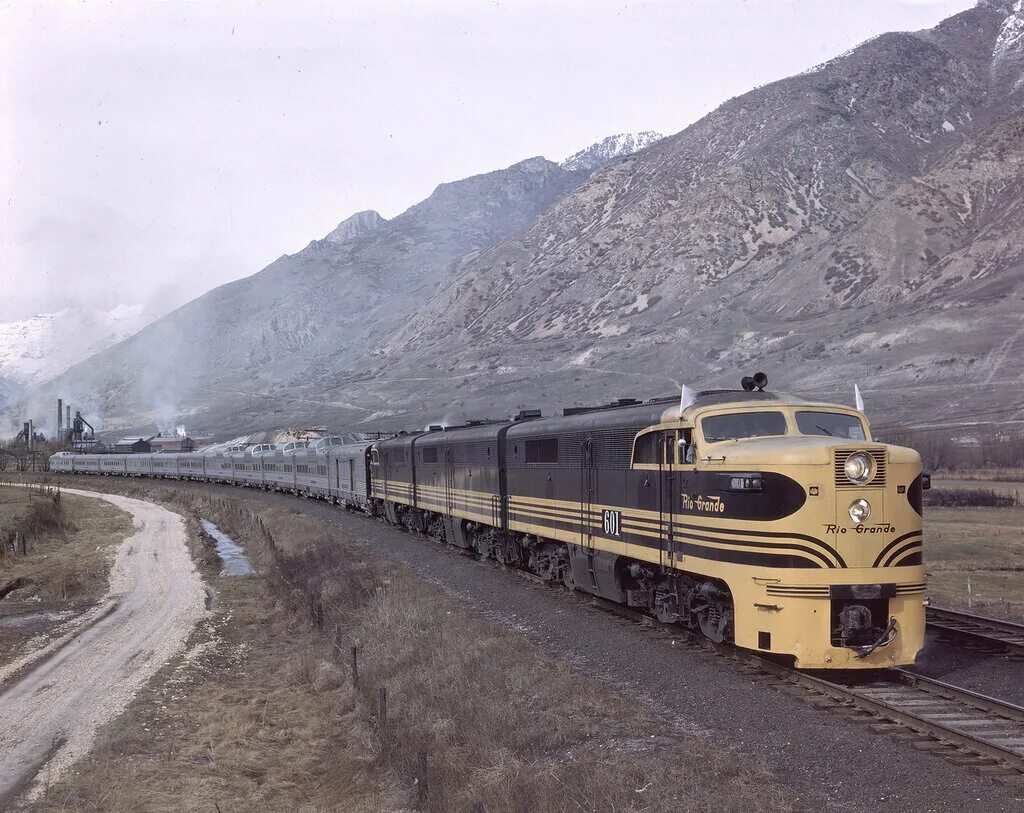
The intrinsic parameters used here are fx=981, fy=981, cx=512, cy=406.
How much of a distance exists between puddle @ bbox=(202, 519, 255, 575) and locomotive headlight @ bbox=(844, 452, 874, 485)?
81.3 feet

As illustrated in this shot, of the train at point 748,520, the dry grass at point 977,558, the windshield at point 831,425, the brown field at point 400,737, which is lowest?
the dry grass at point 977,558

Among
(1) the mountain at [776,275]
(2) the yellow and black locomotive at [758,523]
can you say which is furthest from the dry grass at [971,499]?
(2) the yellow and black locomotive at [758,523]

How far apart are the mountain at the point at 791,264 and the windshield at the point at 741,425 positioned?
261 feet

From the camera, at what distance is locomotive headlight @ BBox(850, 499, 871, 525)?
13.3m

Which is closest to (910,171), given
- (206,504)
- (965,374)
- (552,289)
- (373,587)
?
(552,289)

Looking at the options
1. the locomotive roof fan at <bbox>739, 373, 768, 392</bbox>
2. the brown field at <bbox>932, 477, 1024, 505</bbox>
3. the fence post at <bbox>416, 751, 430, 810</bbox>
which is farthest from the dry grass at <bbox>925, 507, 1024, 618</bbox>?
the fence post at <bbox>416, 751, 430, 810</bbox>

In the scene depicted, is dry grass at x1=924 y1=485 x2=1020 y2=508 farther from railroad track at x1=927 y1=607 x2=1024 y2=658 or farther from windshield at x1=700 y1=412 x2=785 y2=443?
windshield at x1=700 y1=412 x2=785 y2=443

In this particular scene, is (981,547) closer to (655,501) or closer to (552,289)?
(655,501)

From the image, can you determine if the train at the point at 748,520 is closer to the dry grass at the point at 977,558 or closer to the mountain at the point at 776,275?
the dry grass at the point at 977,558

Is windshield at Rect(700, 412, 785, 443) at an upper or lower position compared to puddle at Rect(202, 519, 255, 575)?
upper

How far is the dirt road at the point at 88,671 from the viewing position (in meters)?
14.3

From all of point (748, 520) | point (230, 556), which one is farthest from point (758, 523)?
point (230, 556)

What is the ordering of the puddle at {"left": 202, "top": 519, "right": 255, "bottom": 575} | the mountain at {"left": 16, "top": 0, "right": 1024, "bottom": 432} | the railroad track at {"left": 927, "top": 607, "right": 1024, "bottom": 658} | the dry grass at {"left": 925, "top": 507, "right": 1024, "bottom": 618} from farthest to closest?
the mountain at {"left": 16, "top": 0, "right": 1024, "bottom": 432} < the puddle at {"left": 202, "top": 519, "right": 255, "bottom": 575} < the dry grass at {"left": 925, "top": 507, "right": 1024, "bottom": 618} < the railroad track at {"left": 927, "top": 607, "right": 1024, "bottom": 658}

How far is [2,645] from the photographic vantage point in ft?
72.5
